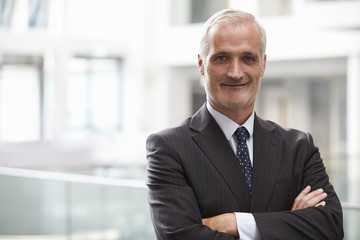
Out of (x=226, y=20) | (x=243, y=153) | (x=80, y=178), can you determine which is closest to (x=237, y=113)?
(x=243, y=153)

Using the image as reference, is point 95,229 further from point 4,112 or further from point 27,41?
point 4,112

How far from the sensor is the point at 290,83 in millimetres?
24062

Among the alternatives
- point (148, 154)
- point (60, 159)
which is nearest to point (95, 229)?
point (148, 154)

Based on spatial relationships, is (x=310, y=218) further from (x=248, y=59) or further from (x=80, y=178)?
(x=80, y=178)

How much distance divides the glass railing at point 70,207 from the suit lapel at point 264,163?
1.99 metres

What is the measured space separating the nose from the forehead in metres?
0.06

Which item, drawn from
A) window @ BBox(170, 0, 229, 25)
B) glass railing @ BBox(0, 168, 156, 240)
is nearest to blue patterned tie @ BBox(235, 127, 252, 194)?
glass railing @ BBox(0, 168, 156, 240)

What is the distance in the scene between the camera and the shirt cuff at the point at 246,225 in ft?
8.18

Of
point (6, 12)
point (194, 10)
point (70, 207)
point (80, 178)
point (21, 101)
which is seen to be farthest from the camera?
point (21, 101)

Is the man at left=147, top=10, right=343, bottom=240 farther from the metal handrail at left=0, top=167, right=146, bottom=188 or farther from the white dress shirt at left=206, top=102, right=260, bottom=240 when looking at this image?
the metal handrail at left=0, top=167, right=146, bottom=188

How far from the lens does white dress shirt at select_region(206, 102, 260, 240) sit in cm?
250

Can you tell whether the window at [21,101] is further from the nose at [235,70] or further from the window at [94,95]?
the nose at [235,70]

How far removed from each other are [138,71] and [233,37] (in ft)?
70.8

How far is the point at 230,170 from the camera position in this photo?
2.56m
